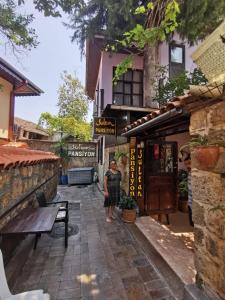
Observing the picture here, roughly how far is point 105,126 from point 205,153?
586 centimetres

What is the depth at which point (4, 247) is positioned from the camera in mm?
3154

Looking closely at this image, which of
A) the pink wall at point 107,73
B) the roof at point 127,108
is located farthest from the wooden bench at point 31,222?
the pink wall at point 107,73

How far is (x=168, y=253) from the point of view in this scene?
11.8 ft

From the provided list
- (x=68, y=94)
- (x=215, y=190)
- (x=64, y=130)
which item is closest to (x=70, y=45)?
(x=215, y=190)

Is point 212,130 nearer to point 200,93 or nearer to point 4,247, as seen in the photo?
point 200,93

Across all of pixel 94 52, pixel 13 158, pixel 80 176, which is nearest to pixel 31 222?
pixel 13 158

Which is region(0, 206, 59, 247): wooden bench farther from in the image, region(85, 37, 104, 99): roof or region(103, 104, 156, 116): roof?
region(85, 37, 104, 99): roof

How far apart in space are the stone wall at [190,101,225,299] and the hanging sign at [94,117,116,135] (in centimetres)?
535

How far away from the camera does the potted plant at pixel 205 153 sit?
1980 millimetres

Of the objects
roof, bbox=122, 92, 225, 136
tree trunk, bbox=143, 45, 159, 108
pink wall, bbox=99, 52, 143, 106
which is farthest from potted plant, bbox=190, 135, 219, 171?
pink wall, bbox=99, 52, 143, 106

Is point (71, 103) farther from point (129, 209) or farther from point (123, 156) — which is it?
point (129, 209)

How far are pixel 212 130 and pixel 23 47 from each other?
12.9ft

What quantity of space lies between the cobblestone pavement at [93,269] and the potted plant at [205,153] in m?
1.87

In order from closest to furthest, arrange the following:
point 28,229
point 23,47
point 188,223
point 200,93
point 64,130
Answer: point 200,93
point 28,229
point 23,47
point 188,223
point 64,130
